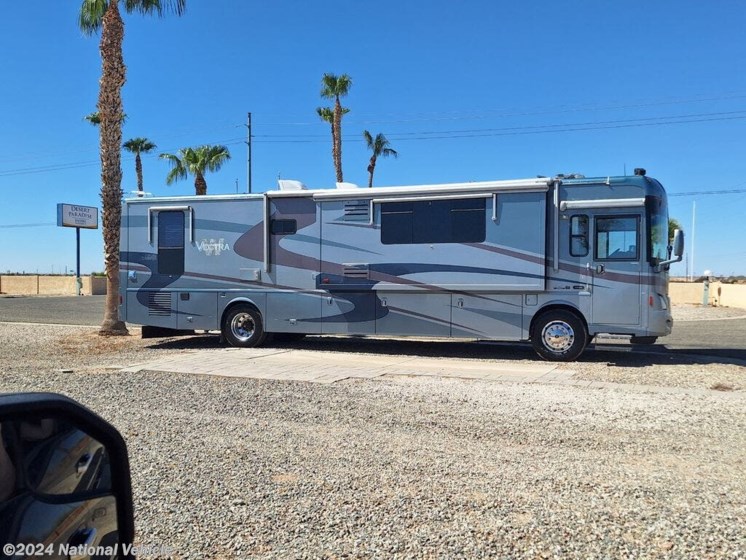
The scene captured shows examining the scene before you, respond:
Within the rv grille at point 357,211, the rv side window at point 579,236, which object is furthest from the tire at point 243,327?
the rv side window at point 579,236

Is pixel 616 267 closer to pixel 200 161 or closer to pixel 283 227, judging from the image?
pixel 283 227

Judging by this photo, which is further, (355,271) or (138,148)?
(138,148)

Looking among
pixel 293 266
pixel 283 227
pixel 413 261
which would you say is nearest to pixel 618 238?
pixel 413 261

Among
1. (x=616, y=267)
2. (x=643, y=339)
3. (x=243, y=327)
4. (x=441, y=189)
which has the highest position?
(x=441, y=189)

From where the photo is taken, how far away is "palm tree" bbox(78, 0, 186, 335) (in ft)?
50.3

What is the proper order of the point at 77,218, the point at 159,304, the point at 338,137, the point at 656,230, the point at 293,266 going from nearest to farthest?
the point at 656,230 → the point at 293,266 → the point at 159,304 → the point at 338,137 → the point at 77,218

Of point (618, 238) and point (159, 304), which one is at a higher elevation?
point (618, 238)

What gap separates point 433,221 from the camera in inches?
464

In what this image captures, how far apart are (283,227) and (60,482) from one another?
36.8 feet

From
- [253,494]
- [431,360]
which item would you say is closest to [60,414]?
[253,494]

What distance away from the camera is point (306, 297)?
12609 millimetres

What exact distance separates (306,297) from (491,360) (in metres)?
3.94

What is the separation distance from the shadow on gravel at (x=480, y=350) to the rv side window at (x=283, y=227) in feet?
8.35

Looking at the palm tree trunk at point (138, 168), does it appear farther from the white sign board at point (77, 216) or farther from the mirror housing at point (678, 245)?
the mirror housing at point (678, 245)
